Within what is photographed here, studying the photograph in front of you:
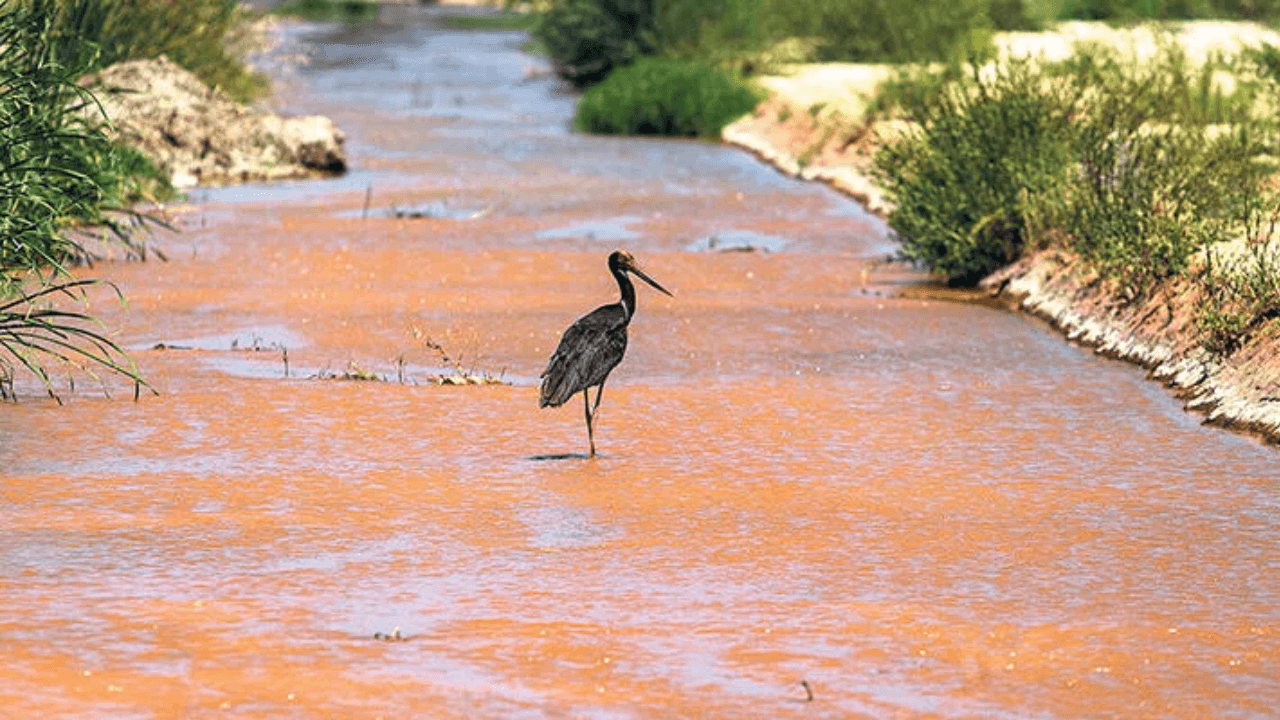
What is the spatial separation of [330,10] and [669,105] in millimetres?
40807

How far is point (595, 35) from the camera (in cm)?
3484

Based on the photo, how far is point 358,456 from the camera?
970 cm

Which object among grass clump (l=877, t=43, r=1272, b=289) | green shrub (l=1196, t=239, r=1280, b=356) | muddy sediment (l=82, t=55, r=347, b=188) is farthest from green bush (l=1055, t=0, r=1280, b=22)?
green shrub (l=1196, t=239, r=1280, b=356)

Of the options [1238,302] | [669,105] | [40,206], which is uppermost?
[40,206]

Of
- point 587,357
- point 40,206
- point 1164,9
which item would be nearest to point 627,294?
point 587,357

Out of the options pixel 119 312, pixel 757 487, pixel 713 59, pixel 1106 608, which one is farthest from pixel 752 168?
pixel 1106 608

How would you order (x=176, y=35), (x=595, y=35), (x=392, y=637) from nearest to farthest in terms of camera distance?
(x=392, y=637), (x=176, y=35), (x=595, y=35)

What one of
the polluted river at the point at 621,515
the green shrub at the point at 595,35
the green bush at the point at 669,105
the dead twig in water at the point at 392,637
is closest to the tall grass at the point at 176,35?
the green bush at the point at 669,105

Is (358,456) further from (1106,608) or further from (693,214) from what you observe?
(693,214)

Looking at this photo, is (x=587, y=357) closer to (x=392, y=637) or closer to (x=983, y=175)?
(x=392, y=637)

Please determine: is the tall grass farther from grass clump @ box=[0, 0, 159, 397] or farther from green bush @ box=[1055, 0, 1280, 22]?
green bush @ box=[1055, 0, 1280, 22]

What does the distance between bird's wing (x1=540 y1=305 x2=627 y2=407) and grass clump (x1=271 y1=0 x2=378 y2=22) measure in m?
56.0

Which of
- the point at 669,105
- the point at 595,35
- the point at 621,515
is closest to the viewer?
the point at 621,515

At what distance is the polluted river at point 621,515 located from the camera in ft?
21.8
